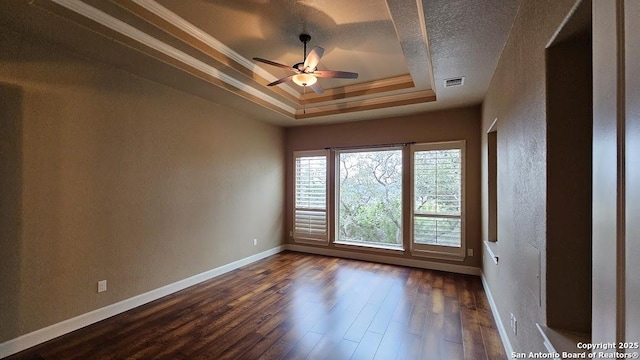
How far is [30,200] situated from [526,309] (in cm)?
392

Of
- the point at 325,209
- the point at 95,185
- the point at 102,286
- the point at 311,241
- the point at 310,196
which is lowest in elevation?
the point at 311,241

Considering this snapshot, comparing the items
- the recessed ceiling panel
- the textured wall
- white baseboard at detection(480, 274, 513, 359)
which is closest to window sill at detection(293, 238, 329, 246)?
white baseboard at detection(480, 274, 513, 359)

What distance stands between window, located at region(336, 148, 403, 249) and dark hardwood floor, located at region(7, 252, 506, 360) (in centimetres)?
110

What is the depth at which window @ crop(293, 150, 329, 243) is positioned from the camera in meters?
5.42

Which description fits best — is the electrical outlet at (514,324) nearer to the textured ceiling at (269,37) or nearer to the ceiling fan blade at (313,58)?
the textured ceiling at (269,37)

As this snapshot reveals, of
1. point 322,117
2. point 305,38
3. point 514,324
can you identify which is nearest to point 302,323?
point 514,324

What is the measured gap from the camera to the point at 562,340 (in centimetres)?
130

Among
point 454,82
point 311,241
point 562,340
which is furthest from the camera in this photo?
point 311,241

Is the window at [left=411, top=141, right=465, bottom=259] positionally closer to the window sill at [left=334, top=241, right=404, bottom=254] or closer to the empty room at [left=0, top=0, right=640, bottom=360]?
the empty room at [left=0, top=0, right=640, bottom=360]

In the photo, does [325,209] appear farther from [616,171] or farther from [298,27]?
[616,171]

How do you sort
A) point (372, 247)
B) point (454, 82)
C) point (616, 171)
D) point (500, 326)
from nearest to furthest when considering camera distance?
point (616, 171) → point (500, 326) → point (454, 82) → point (372, 247)

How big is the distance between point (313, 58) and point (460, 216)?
131 inches

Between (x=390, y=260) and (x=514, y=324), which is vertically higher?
(x=514, y=324)

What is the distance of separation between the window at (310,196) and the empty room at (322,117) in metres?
0.93
